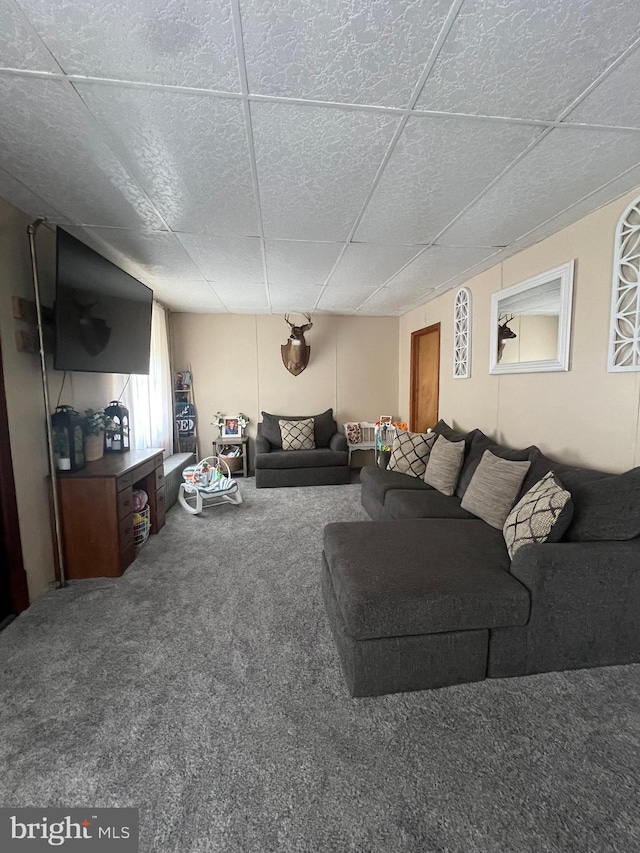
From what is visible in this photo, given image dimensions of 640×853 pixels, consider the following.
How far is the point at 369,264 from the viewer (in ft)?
10.7

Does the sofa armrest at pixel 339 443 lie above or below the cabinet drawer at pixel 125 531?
above

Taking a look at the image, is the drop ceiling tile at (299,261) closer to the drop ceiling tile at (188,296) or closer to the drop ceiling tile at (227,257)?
the drop ceiling tile at (227,257)

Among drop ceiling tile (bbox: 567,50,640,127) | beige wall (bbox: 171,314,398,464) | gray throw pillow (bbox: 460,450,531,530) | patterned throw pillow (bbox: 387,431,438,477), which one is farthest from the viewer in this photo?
beige wall (bbox: 171,314,398,464)

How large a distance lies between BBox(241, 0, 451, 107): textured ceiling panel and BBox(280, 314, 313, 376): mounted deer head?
398cm

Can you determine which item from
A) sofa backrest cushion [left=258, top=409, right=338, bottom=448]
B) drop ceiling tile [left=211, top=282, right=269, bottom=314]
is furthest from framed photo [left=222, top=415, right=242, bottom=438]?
drop ceiling tile [left=211, top=282, right=269, bottom=314]

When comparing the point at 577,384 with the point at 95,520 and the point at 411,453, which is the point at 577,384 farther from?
the point at 95,520

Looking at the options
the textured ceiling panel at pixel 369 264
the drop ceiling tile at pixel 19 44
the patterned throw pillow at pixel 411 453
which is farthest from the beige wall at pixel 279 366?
the drop ceiling tile at pixel 19 44

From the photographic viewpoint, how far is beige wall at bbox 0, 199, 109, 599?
2.13m

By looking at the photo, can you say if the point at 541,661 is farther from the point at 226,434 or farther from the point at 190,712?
the point at 226,434

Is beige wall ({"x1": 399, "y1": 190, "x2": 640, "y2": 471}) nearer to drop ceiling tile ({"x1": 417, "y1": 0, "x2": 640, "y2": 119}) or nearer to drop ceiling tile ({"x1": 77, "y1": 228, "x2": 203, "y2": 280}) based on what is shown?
drop ceiling tile ({"x1": 417, "y1": 0, "x2": 640, "y2": 119})

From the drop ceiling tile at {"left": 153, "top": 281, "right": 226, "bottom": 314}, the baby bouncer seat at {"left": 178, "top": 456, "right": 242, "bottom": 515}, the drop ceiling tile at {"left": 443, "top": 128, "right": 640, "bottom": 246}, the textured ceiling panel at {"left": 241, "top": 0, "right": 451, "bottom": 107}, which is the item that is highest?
the drop ceiling tile at {"left": 153, "top": 281, "right": 226, "bottom": 314}

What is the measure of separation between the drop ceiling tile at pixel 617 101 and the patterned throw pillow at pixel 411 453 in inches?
105

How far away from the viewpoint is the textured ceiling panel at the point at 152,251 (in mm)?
2633

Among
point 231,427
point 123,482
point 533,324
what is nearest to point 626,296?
point 533,324
